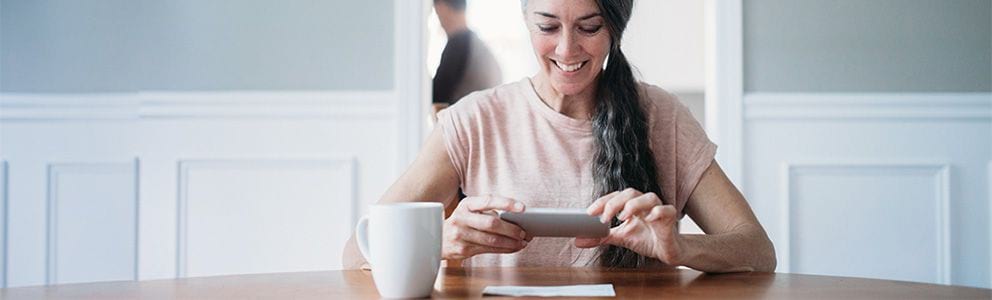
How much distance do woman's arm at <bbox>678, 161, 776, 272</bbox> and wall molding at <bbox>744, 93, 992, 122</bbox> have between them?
3.71 feet

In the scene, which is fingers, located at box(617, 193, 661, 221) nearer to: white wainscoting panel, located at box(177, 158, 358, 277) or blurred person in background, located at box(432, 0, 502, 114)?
white wainscoting panel, located at box(177, 158, 358, 277)

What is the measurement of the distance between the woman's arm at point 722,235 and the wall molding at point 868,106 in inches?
44.5

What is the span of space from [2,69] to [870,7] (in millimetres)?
2583

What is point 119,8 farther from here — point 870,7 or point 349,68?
point 870,7

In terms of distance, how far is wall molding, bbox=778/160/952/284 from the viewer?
8.41 feet

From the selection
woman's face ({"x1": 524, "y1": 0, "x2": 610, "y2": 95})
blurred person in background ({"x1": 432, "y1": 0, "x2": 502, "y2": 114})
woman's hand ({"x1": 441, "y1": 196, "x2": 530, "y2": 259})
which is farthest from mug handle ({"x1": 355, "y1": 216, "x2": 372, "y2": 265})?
blurred person in background ({"x1": 432, "y1": 0, "x2": 502, "y2": 114})

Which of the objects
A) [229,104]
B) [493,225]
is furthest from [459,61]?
[493,225]

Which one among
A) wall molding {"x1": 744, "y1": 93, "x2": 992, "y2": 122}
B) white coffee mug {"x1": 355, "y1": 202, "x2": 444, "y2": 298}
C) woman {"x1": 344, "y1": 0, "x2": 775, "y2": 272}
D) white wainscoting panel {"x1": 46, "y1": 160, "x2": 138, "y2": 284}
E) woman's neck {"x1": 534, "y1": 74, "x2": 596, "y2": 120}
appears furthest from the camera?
white wainscoting panel {"x1": 46, "y1": 160, "x2": 138, "y2": 284}

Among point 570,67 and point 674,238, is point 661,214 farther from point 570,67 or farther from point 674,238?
point 570,67

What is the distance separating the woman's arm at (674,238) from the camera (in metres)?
1.09

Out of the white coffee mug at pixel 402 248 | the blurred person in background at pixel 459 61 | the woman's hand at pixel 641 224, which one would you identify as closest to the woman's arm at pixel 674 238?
the woman's hand at pixel 641 224

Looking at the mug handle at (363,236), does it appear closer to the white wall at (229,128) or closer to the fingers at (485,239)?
the fingers at (485,239)

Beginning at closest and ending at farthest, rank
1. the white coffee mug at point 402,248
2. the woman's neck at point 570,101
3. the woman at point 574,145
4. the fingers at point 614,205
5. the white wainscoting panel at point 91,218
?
1. the white coffee mug at point 402,248
2. the fingers at point 614,205
3. the woman at point 574,145
4. the woman's neck at point 570,101
5. the white wainscoting panel at point 91,218

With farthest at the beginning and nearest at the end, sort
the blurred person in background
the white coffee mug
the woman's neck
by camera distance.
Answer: the blurred person in background, the woman's neck, the white coffee mug
